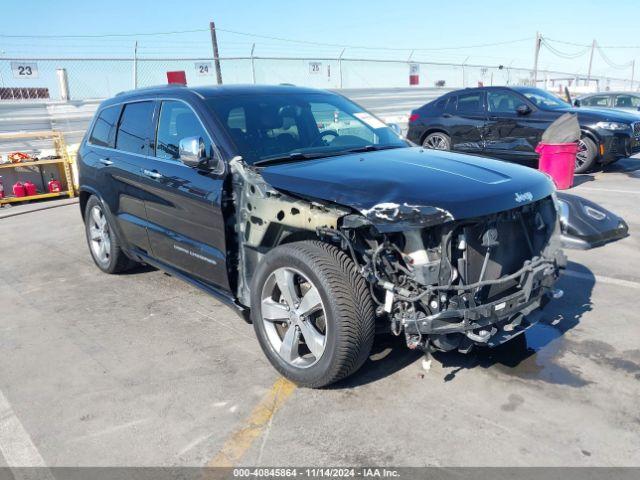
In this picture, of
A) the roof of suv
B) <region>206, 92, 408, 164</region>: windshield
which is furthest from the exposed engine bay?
the roof of suv

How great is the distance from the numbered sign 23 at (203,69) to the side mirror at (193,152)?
14319mm

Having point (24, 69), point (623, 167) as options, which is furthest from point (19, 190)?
point (623, 167)

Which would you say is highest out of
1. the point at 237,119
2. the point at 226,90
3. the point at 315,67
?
the point at 315,67

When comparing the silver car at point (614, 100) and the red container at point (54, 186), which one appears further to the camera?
the silver car at point (614, 100)

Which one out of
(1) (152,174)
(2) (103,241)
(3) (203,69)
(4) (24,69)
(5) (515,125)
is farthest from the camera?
(3) (203,69)

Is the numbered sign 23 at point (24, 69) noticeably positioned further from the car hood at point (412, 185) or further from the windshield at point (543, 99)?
the car hood at point (412, 185)

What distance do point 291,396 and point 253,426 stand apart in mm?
350

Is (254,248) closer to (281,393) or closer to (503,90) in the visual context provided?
(281,393)

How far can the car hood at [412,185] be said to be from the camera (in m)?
2.83

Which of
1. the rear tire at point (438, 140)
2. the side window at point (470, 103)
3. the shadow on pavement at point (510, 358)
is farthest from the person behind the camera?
the rear tire at point (438, 140)

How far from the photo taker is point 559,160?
8.84 meters

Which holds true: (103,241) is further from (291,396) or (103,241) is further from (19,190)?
(19,190)

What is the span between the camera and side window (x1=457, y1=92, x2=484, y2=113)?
36.3ft

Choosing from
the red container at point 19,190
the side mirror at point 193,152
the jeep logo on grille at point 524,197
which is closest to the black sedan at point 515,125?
the jeep logo on grille at point 524,197
